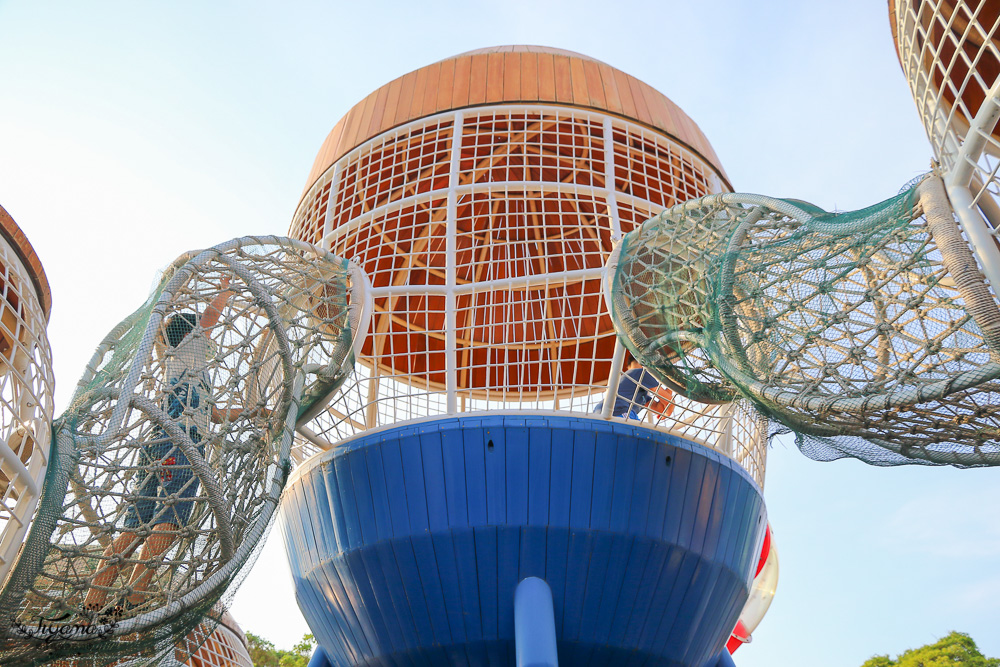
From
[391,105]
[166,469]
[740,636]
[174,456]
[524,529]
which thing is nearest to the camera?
[166,469]

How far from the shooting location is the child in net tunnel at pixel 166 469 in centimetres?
1412

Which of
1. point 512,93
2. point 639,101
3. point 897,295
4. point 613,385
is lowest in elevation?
point 613,385

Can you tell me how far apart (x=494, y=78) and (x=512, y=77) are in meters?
0.47

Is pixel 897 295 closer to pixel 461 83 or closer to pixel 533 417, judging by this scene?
pixel 533 417

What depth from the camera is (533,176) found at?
2762 cm

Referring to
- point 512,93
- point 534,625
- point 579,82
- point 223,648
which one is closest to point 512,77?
point 512,93

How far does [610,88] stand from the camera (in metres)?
24.4

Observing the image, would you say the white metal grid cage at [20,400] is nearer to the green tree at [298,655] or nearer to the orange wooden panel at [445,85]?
the orange wooden panel at [445,85]

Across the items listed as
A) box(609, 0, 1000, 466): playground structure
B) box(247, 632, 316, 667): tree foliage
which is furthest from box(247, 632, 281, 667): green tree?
box(609, 0, 1000, 466): playground structure

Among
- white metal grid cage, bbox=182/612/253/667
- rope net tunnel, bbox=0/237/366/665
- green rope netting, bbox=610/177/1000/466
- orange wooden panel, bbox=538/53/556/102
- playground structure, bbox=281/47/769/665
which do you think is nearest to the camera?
green rope netting, bbox=610/177/1000/466

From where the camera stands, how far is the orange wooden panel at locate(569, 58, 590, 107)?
23.8m

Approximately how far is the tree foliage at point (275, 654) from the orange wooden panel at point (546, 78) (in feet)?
107

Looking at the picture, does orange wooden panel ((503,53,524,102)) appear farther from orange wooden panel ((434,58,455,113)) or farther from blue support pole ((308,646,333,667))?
blue support pole ((308,646,333,667))

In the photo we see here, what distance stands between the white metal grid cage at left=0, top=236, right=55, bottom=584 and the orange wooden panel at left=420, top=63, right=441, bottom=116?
38.7 feet
